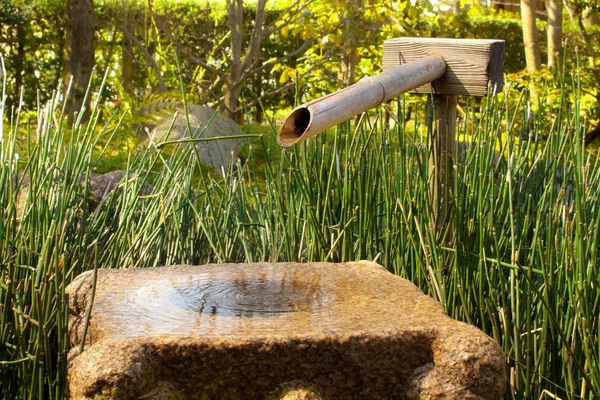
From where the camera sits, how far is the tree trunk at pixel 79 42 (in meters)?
5.97

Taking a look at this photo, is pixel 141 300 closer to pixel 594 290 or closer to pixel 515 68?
pixel 594 290

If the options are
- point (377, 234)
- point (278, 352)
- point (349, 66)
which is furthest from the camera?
point (349, 66)

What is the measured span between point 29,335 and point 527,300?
102cm

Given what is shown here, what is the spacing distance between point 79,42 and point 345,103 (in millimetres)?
4615

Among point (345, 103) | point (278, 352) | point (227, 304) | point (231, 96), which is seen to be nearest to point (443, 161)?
point (345, 103)

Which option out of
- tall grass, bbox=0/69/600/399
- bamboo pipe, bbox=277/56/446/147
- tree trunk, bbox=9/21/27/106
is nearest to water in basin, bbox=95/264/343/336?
tall grass, bbox=0/69/600/399

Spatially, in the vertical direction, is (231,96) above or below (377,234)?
above

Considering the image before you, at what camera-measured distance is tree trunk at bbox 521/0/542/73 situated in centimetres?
662

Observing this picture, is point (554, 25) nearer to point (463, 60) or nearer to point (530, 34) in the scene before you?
point (530, 34)

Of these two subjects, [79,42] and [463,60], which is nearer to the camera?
[463,60]

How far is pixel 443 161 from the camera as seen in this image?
2.24 metres

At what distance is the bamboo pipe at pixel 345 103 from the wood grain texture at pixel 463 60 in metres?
0.14

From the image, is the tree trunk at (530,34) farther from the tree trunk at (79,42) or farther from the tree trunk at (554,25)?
the tree trunk at (79,42)

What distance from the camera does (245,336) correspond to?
1558 millimetres
